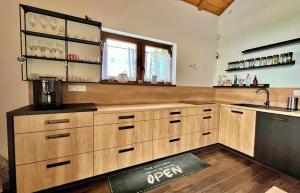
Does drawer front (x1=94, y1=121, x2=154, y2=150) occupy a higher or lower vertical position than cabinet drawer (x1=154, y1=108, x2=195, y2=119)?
lower

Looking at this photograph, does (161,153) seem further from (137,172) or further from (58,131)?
(58,131)

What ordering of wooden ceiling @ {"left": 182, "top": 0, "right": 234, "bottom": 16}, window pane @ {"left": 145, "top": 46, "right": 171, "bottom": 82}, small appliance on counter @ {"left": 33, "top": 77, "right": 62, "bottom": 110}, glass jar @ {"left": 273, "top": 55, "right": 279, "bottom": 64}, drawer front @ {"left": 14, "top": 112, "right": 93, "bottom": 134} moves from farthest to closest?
wooden ceiling @ {"left": 182, "top": 0, "right": 234, "bottom": 16}, window pane @ {"left": 145, "top": 46, "right": 171, "bottom": 82}, glass jar @ {"left": 273, "top": 55, "right": 279, "bottom": 64}, small appliance on counter @ {"left": 33, "top": 77, "right": 62, "bottom": 110}, drawer front @ {"left": 14, "top": 112, "right": 93, "bottom": 134}

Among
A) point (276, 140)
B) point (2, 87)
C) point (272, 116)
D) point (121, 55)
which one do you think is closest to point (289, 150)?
point (276, 140)

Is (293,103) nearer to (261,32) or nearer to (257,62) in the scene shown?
(257,62)

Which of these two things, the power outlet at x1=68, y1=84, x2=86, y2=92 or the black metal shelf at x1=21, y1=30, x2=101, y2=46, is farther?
the power outlet at x1=68, y1=84, x2=86, y2=92

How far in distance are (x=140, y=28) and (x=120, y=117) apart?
1.62 metres

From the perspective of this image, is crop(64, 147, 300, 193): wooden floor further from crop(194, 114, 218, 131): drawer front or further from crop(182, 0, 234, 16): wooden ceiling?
crop(182, 0, 234, 16): wooden ceiling

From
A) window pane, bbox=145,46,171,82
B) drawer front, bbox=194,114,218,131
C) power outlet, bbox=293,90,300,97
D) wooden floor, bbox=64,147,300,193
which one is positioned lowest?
wooden floor, bbox=64,147,300,193

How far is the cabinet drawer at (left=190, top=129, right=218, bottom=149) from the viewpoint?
2.50 m

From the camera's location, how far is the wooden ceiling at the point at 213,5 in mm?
3093

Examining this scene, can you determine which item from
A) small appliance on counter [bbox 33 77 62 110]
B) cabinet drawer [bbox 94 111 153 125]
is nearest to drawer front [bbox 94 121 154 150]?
cabinet drawer [bbox 94 111 153 125]

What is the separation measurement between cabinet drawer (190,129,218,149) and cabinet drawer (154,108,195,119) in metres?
0.41

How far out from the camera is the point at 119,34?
7.91ft

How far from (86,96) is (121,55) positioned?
0.90 m
